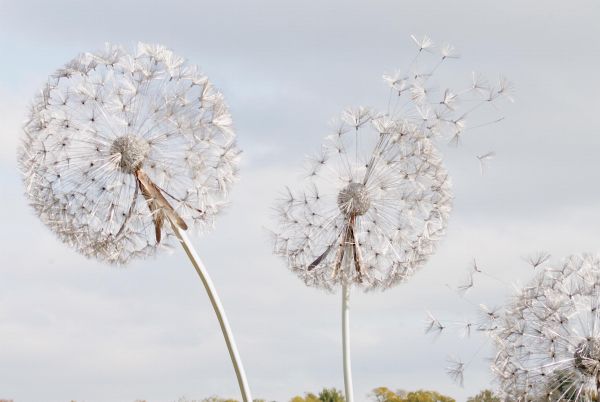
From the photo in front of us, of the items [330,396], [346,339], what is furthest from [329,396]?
[346,339]

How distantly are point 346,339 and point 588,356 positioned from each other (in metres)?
4.58

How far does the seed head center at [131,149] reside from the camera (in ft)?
56.6

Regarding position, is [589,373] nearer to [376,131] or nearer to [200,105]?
[376,131]

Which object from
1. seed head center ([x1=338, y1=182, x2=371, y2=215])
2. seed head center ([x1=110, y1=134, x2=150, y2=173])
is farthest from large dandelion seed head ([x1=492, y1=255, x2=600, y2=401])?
seed head center ([x1=110, y1=134, x2=150, y2=173])

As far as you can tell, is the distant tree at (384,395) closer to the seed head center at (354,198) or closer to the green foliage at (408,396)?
the green foliage at (408,396)

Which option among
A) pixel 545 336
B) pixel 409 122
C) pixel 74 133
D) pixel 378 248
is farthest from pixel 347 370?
pixel 74 133

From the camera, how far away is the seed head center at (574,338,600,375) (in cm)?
Result: 1703

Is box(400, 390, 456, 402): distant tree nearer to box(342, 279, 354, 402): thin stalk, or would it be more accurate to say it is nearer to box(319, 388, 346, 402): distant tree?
box(319, 388, 346, 402): distant tree

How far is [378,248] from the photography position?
19.4 metres

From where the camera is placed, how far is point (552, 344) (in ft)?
56.2

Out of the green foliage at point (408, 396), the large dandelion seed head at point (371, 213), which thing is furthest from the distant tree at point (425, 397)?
the large dandelion seed head at point (371, 213)

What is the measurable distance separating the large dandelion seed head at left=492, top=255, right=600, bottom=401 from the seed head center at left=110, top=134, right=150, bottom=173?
7.22 m

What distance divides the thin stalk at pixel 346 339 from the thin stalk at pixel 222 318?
7.68 feet

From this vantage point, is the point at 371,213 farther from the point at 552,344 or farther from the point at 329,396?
the point at 329,396
